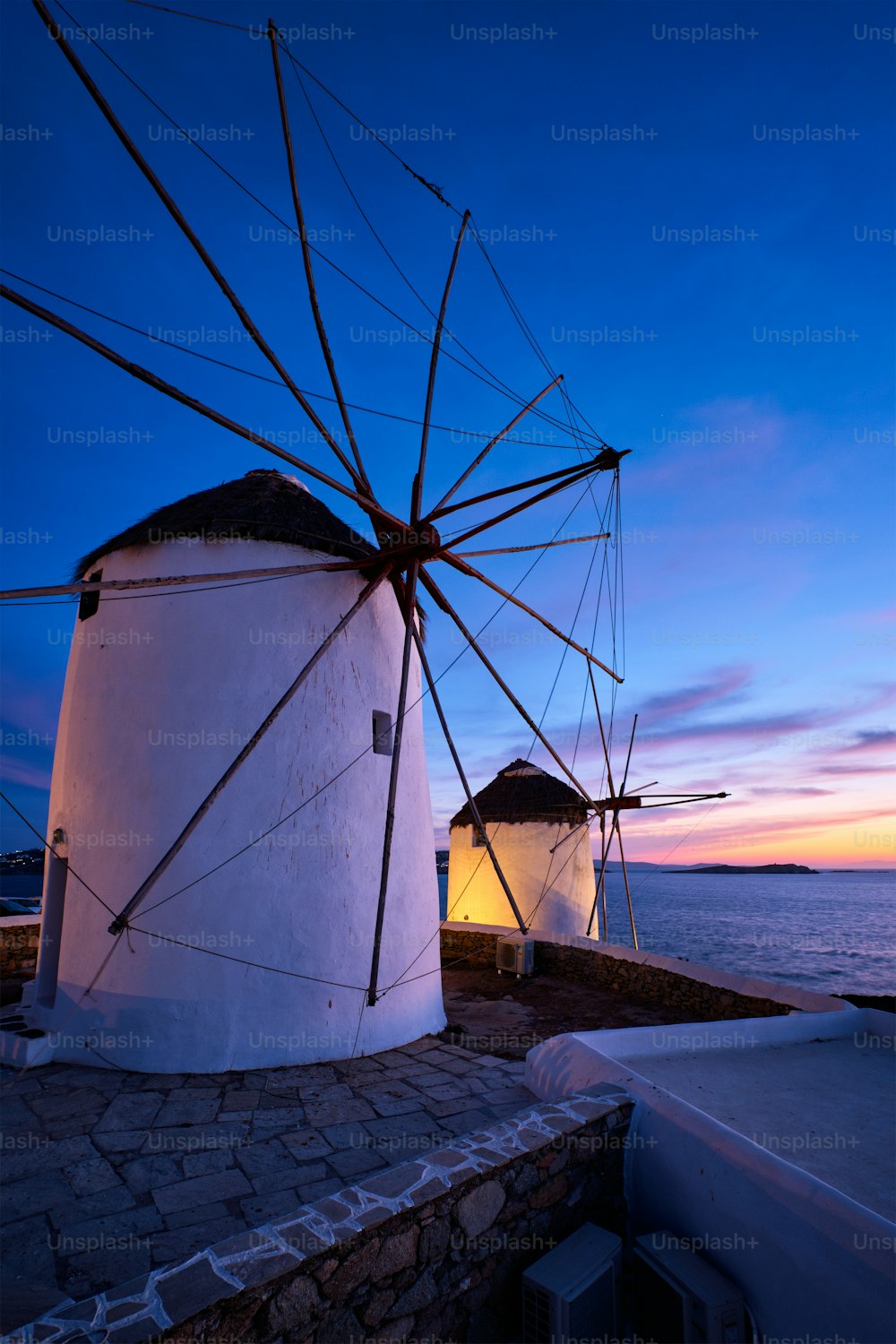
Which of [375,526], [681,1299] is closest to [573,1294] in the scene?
[681,1299]

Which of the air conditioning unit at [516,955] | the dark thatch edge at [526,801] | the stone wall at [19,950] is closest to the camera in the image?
the stone wall at [19,950]

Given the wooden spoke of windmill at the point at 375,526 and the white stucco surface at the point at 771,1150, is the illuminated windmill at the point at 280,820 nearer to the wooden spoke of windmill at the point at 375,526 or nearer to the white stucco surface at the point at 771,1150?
the wooden spoke of windmill at the point at 375,526

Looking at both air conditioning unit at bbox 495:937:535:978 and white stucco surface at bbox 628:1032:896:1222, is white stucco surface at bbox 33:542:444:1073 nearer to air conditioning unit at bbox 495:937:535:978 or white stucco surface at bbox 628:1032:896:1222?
white stucco surface at bbox 628:1032:896:1222

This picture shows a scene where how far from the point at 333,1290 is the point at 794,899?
109 meters

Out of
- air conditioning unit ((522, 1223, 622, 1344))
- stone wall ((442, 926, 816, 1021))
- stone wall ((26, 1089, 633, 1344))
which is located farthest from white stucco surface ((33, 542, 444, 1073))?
stone wall ((442, 926, 816, 1021))

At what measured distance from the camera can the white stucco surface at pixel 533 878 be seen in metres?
18.1

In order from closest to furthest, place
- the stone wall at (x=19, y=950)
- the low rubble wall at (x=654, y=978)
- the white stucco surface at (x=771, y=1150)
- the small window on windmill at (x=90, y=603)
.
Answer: the white stucco surface at (x=771, y=1150), the small window on windmill at (x=90, y=603), the low rubble wall at (x=654, y=978), the stone wall at (x=19, y=950)

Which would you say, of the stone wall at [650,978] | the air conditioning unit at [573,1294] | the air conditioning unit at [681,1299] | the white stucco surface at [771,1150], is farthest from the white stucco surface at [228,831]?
the air conditioning unit at [681,1299]

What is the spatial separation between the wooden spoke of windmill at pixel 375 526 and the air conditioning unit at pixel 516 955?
4.62 meters

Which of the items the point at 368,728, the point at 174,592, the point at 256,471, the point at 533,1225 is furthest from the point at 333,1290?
the point at 256,471

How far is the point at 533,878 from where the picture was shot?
59.9 ft

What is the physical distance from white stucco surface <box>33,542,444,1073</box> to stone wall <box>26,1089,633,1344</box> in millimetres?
3001

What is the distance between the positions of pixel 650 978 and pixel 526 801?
9.90m

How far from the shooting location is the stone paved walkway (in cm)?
322
